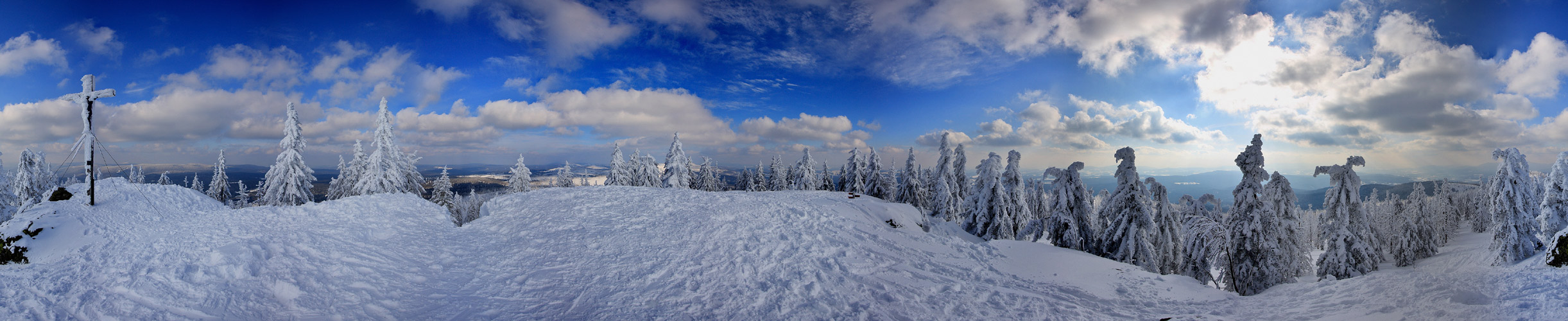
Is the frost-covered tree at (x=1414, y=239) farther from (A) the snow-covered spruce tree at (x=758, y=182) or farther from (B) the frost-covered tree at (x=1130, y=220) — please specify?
(A) the snow-covered spruce tree at (x=758, y=182)

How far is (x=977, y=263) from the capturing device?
12.7 m

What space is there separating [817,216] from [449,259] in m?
10.6

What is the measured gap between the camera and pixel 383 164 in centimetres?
2888

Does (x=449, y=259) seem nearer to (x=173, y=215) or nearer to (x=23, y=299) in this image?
(x=23, y=299)

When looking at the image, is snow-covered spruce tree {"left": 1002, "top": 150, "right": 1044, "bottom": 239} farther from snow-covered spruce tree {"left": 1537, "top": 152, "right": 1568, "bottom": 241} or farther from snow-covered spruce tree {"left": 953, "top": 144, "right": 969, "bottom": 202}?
snow-covered spruce tree {"left": 1537, "top": 152, "right": 1568, "bottom": 241}

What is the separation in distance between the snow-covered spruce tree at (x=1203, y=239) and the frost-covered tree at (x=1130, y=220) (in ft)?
4.22

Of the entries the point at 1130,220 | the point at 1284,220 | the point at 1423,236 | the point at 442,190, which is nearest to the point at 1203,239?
the point at 1130,220

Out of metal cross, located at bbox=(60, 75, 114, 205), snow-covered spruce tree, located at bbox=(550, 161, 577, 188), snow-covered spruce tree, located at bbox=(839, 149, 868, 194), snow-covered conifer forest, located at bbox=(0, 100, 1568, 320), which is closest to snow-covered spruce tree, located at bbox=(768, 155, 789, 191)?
snow-covered spruce tree, located at bbox=(839, 149, 868, 194)

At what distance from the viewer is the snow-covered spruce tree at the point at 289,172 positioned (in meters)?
29.4

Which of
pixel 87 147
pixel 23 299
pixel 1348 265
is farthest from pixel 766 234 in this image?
pixel 1348 265

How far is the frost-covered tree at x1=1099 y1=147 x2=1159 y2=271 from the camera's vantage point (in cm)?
1839

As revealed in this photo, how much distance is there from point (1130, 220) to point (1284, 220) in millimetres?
5093

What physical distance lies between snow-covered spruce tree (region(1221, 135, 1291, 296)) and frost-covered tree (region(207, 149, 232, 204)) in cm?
6411

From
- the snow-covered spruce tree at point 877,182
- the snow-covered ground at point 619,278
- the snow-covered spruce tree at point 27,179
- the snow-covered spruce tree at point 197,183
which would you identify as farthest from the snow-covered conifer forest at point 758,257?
the snow-covered spruce tree at point 197,183
